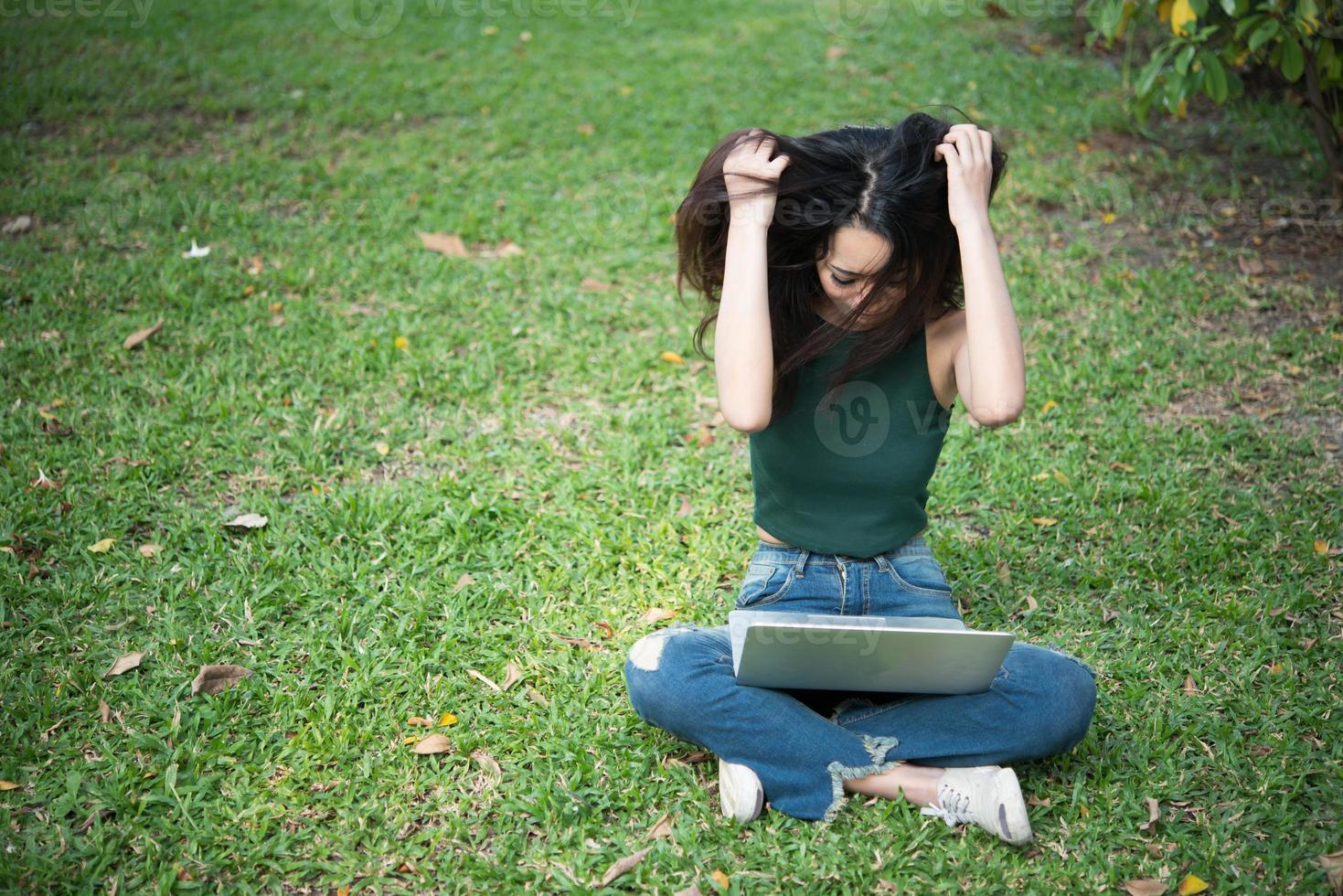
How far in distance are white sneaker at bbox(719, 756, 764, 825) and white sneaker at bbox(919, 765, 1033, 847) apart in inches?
13.3

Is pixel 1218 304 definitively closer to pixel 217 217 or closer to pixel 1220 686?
pixel 1220 686

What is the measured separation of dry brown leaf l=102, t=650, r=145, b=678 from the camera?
8.21 ft

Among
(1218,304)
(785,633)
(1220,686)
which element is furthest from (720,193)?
(1218,304)

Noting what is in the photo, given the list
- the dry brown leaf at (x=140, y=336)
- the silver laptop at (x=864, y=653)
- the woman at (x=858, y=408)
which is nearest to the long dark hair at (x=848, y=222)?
the woman at (x=858, y=408)

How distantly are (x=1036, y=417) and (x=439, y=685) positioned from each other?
7.12 ft

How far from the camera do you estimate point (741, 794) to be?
6.86 ft

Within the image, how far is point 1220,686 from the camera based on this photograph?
2475mm

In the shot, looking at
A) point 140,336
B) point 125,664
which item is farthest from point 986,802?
point 140,336

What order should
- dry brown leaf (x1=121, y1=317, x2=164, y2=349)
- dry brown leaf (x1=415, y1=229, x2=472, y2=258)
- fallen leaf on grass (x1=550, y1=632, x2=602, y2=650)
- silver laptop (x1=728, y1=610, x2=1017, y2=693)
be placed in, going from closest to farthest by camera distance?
silver laptop (x1=728, y1=610, x2=1017, y2=693) < fallen leaf on grass (x1=550, y1=632, x2=602, y2=650) < dry brown leaf (x1=121, y1=317, x2=164, y2=349) < dry brown leaf (x1=415, y1=229, x2=472, y2=258)

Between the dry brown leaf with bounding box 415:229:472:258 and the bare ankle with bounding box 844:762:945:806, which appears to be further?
the dry brown leaf with bounding box 415:229:472:258

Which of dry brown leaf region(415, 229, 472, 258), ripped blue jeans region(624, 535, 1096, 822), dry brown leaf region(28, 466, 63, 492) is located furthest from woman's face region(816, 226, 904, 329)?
dry brown leaf region(415, 229, 472, 258)

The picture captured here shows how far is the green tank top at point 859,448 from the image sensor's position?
2.29 metres

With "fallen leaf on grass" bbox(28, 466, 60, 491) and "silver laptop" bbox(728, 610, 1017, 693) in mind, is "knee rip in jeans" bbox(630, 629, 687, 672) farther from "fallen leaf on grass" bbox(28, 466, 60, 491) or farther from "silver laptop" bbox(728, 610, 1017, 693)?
"fallen leaf on grass" bbox(28, 466, 60, 491)

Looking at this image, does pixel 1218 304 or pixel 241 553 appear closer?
pixel 241 553
